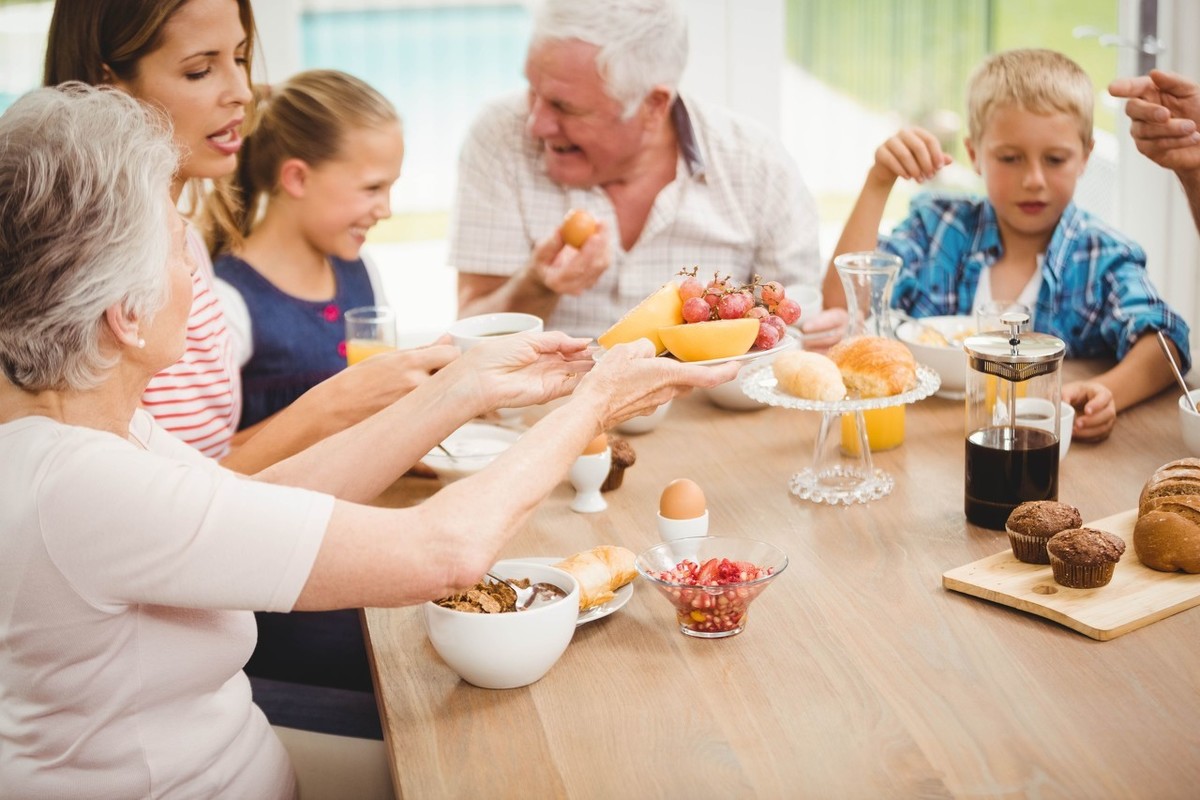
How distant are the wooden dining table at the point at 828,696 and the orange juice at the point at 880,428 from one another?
8.5 inches

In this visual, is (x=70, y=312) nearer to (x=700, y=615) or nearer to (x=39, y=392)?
(x=39, y=392)

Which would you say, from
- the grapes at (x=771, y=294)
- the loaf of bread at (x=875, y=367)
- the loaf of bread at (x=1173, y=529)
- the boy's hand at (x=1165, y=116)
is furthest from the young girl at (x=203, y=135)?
the boy's hand at (x=1165, y=116)

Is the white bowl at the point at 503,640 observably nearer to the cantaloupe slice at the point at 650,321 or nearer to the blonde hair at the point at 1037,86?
the cantaloupe slice at the point at 650,321

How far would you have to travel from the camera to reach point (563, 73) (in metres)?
2.44

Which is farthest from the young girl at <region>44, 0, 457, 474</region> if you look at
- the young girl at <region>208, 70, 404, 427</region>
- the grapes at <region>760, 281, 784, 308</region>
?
the grapes at <region>760, 281, 784, 308</region>

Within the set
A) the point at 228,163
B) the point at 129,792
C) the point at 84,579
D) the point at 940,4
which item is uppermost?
the point at 940,4

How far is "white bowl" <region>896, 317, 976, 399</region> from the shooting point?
6.71ft

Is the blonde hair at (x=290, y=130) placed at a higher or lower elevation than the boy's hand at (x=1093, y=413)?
higher

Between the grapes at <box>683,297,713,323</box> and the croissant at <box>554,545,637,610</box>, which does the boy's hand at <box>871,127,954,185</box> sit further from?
the croissant at <box>554,545,637,610</box>

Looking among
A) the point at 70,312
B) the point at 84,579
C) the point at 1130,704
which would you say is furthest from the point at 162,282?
the point at 1130,704

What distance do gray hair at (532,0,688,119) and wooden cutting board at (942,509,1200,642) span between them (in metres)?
1.37

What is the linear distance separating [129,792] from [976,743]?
0.85 m

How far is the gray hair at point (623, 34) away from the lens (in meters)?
2.41

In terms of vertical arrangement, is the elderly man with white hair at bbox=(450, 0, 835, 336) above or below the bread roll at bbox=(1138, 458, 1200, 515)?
above
